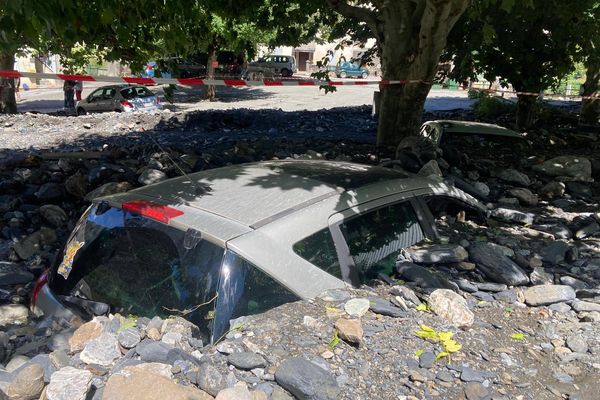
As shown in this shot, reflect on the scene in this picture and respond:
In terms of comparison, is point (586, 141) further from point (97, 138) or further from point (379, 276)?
point (97, 138)

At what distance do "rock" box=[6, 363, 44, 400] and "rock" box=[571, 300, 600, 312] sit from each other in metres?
3.02

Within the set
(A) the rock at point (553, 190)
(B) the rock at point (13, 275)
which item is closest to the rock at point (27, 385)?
(B) the rock at point (13, 275)

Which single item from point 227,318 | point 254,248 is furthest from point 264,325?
point 254,248

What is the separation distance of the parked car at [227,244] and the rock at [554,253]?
1289 mm

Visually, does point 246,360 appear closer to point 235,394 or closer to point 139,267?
point 235,394

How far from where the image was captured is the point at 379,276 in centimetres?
334

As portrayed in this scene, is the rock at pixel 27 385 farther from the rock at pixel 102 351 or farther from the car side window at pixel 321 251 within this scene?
the car side window at pixel 321 251

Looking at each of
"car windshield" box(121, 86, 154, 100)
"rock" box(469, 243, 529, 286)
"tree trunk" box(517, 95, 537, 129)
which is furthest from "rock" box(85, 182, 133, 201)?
"car windshield" box(121, 86, 154, 100)

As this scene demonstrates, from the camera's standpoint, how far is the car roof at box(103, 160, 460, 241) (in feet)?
9.39

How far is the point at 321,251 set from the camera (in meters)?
2.95

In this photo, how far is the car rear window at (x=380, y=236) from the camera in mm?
3215

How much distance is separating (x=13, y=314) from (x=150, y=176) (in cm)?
269

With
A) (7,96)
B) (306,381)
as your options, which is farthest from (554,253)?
(7,96)

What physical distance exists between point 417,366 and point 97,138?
11.6 metres
